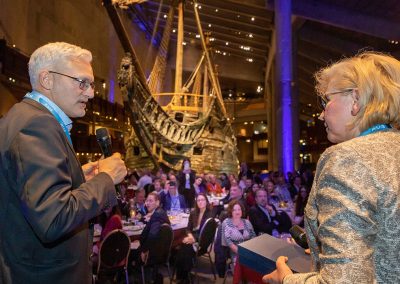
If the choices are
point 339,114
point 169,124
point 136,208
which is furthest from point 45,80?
point 169,124

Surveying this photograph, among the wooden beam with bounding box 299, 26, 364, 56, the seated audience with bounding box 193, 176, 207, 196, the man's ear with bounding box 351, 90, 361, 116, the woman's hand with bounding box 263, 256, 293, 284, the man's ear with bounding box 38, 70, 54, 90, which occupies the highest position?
the wooden beam with bounding box 299, 26, 364, 56

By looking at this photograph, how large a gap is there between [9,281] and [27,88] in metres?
11.2

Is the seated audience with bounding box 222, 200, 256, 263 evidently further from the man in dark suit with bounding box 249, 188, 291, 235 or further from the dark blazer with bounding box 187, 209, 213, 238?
the dark blazer with bounding box 187, 209, 213, 238

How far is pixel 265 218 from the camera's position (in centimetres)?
575

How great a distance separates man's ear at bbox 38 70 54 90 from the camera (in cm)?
154

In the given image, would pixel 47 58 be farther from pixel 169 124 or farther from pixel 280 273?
pixel 169 124

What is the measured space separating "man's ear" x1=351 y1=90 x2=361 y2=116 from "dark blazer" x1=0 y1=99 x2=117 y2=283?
95 centimetres

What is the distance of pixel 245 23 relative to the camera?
1009 inches

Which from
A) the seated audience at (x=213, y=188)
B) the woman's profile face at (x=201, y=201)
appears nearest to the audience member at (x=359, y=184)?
the woman's profile face at (x=201, y=201)

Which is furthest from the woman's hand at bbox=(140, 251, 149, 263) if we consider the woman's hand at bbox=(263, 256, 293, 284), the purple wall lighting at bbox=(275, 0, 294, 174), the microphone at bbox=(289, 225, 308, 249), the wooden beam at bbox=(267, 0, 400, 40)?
the wooden beam at bbox=(267, 0, 400, 40)

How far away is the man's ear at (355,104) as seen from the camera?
1.11 meters

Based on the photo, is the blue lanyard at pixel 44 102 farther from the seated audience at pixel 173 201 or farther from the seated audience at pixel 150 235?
the seated audience at pixel 173 201

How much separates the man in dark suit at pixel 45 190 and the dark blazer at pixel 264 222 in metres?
4.47

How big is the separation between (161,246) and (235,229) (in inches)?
41.3
